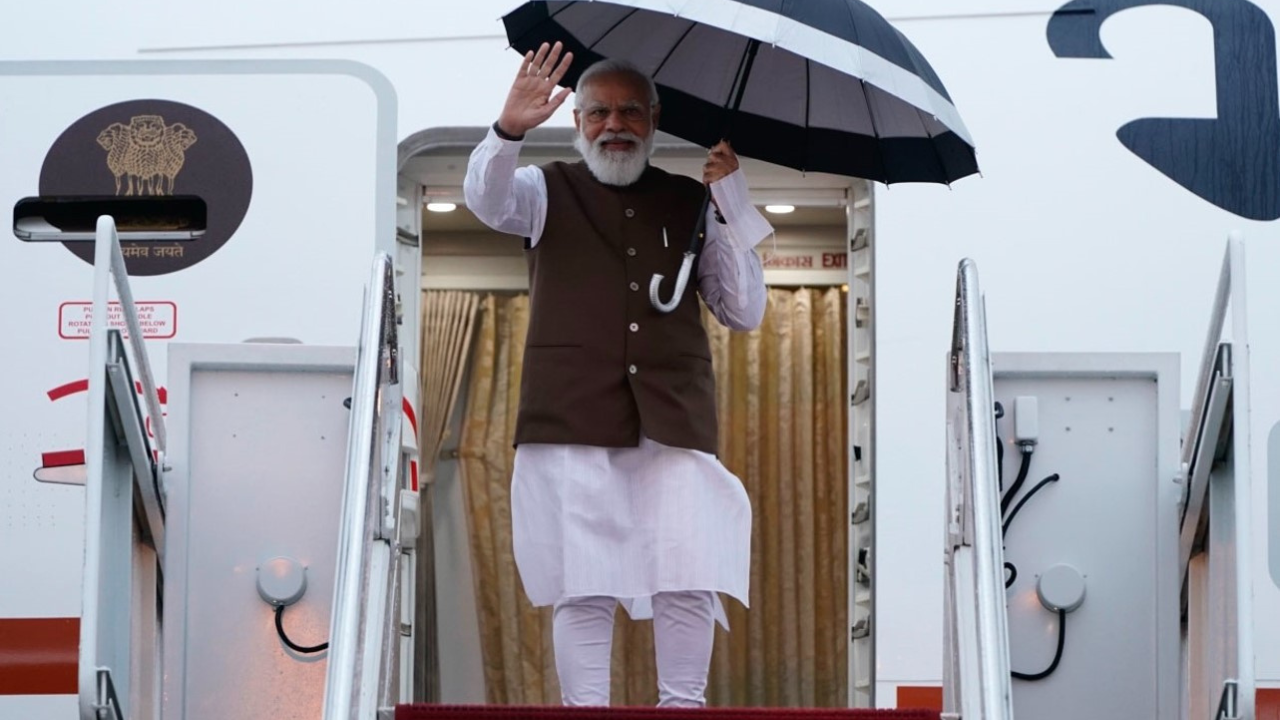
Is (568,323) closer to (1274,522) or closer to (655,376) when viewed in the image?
(655,376)

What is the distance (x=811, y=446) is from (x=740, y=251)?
3.37 meters

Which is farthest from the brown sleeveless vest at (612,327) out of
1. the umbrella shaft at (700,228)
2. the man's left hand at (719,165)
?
the man's left hand at (719,165)

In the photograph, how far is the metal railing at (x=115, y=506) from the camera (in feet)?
11.6

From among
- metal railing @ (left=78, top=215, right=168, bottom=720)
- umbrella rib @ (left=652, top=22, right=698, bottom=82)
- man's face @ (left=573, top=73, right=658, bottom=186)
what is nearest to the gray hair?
man's face @ (left=573, top=73, right=658, bottom=186)

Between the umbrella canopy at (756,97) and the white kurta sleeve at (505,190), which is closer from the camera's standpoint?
the white kurta sleeve at (505,190)

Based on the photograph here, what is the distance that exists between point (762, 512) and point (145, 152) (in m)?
3.06

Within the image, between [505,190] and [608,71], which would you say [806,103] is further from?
[505,190]

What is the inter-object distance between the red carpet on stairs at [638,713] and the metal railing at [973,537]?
0.56 feet

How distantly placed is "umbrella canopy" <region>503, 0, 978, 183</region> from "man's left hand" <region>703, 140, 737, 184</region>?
18 cm

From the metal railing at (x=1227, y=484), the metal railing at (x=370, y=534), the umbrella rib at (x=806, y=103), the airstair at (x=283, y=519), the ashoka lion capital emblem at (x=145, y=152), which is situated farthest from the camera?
the ashoka lion capital emblem at (x=145, y=152)

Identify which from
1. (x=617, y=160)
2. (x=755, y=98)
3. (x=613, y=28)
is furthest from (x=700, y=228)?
(x=613, y=28)

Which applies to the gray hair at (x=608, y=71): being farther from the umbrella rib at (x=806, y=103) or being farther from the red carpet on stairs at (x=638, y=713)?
the red carpet on stairs at (x=638, y=713)

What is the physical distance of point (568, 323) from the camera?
13.3 feet

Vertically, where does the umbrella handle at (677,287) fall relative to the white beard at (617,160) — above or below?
below
